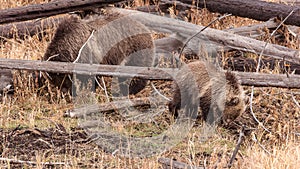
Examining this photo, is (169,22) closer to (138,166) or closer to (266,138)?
(266,138)

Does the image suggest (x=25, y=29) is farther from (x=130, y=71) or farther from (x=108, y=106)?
(x=130, y=71)

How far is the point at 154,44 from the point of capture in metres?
7.79

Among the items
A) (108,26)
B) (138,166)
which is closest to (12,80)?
(108,26)

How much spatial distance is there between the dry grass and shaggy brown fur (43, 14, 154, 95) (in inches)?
15.3

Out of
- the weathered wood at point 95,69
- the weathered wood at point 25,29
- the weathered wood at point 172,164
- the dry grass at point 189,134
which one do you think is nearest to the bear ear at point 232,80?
the dry grass at point 189,134

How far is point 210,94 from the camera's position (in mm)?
6570

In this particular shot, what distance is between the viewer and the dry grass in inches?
203

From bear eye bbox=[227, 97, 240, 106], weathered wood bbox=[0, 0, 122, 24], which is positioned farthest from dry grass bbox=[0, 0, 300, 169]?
weathered wood bbox=[0, 0, 122, 24]

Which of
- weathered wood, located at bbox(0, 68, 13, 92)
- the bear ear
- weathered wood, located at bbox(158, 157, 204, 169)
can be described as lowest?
weathered wood, located at bbox(0, 68, 13, 92)

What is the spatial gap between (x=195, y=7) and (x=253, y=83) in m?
2.91

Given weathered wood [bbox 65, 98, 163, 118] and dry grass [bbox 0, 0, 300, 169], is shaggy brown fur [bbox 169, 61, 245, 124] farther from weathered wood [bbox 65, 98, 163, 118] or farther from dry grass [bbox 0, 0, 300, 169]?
weathered wood [bbox 65, 98, 163, 118]

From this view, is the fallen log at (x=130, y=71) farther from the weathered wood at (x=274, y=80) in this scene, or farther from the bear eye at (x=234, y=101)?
the bear eye at (x=234, y=101)

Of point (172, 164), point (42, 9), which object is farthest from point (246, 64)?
point (172, 164)

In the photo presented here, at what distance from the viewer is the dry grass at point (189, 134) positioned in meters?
5.15
